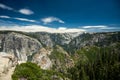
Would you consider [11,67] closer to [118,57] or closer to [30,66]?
[30,66]

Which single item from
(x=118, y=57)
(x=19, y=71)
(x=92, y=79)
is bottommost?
(x=92, y=79)

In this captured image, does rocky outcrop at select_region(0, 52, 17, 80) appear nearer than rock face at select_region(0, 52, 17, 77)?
Yes

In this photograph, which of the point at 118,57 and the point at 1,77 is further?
the point at 118,57

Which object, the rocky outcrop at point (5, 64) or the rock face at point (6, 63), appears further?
the rock face at point (6, 63)

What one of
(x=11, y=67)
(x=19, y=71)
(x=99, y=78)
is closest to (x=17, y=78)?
(x=19, y=71)

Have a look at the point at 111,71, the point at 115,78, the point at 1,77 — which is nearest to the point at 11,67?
the point at 1,77

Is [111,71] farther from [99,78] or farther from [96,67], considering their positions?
[96,67]

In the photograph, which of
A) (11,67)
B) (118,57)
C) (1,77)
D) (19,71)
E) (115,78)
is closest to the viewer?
(1,77)

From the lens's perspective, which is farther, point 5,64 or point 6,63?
point 6,63

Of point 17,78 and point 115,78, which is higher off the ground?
point 17,78

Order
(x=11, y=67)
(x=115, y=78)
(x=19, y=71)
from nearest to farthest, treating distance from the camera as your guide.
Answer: (x=19, y=71), (x=11, y=67), (x=115, y=78)
